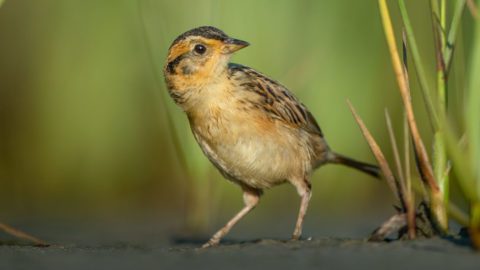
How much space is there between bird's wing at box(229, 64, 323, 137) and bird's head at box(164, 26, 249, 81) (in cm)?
19

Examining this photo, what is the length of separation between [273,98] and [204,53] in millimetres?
674

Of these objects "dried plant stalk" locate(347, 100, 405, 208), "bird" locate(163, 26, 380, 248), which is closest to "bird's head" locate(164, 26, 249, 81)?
"bird" locate(163, 26, 380, 248)

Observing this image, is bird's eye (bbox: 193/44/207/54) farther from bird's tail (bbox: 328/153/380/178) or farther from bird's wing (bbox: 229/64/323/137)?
bird's tail (bbox: 328/153/380/178)

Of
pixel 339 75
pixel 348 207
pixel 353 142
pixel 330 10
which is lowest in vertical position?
pixel 348 207

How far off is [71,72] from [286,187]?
2.49 meters

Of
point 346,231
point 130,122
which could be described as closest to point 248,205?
point 346,231

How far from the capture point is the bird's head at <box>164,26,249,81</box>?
6516mm

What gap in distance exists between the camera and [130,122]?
9.82 m

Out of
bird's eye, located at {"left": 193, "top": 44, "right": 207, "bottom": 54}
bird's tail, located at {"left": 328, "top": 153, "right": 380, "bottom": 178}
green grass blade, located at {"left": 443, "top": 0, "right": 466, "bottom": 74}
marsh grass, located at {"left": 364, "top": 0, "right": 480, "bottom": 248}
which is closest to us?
marsh grass, located at {"left": 364, "top": 0, "right": 480, "bottom": 248}

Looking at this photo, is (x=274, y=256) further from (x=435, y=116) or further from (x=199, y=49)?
(x=199, y=49)

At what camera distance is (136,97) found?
32.1 ft

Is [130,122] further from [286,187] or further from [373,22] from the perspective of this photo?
[373,22]

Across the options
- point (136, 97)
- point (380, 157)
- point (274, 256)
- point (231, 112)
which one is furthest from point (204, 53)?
point (136, 97)

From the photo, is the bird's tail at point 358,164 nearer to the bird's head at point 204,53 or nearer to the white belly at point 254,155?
the white belly at point 254,155
